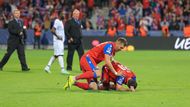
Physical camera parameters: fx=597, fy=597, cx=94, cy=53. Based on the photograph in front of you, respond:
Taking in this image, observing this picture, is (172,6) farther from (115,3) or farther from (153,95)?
(153,95)

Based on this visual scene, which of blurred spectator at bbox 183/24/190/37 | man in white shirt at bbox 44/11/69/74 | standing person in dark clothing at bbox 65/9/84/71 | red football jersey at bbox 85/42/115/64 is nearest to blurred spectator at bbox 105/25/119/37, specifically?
blurred spectator at bbox 183/24/190/37

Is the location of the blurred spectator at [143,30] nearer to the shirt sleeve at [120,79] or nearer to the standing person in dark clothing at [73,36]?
the standing person in dark clothing at [73,36]

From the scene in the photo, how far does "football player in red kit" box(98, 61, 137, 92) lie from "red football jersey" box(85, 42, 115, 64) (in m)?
0.32

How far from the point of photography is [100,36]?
119 ft

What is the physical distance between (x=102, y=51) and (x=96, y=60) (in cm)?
31

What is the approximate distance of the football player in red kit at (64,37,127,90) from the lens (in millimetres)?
13844

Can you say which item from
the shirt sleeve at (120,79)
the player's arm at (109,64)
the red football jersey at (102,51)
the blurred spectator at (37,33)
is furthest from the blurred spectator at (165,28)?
the player's arm at (109,64)

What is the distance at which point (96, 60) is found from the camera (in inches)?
567

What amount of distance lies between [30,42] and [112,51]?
938 inches

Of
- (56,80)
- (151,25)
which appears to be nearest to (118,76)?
(56,80)

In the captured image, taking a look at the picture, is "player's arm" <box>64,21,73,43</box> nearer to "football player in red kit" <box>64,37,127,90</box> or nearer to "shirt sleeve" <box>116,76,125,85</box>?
"football player in red kit" <box>64,37,127,90</box>

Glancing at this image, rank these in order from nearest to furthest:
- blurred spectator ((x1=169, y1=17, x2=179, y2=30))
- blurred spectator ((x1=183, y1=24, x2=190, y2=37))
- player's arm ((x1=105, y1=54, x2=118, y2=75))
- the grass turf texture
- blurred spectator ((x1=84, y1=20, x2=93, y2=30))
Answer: the grass turf texture → player's arm ((x1=105, y1=54, x2=118, y2=75)) → blurred spectator ((x1=183, y1=24, x2=190, y2=37)) → blurred spectator ((x1=84, y1=20, x2=93, y2=30)) → blurred spectator ((x1=169, y1=17, x2=179, y2=30))

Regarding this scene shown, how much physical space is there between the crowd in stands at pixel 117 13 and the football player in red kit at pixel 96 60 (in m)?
23.5

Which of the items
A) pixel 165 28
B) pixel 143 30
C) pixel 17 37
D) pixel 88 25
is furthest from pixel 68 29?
pixel 165 28
